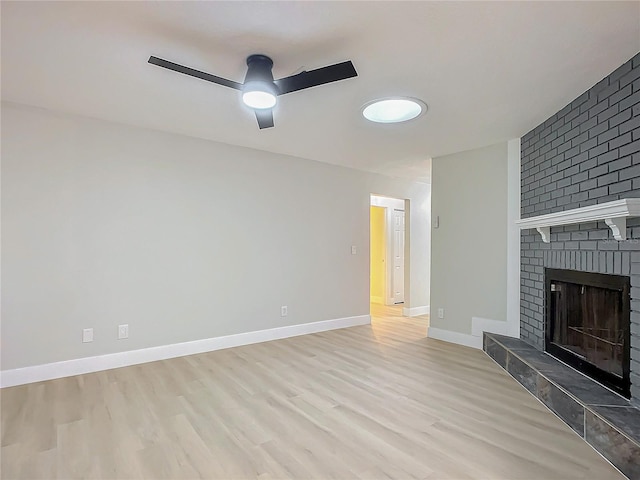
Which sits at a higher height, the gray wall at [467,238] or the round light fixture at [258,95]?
the round light fixture at [258,95]

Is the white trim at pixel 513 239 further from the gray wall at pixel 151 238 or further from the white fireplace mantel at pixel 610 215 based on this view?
the gray wall at pixel 151 238

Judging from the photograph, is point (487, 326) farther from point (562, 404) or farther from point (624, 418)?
point (624, 418)

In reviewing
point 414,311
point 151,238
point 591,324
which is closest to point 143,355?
point 151,238

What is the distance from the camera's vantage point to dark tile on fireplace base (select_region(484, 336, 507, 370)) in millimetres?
3350

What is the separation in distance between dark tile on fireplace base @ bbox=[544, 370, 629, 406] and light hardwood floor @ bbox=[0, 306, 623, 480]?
0.77 feet

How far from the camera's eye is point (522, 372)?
9.68 feet

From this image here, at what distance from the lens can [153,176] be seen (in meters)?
3.61

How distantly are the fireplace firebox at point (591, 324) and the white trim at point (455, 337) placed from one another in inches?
40.8

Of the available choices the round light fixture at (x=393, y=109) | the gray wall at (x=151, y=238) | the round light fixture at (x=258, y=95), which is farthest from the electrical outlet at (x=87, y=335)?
the round light fixture at (x=393, y=109)

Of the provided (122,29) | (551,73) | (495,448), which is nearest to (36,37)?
(122,29)

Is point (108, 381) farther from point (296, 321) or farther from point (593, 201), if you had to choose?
point (593, 201)

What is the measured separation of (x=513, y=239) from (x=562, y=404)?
190 cm

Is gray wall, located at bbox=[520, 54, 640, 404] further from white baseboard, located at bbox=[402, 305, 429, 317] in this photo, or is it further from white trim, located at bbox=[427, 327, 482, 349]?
white baseboard, located at bbox=[402, 305, 429, 317]

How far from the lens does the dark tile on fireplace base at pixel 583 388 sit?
7.12 feet
